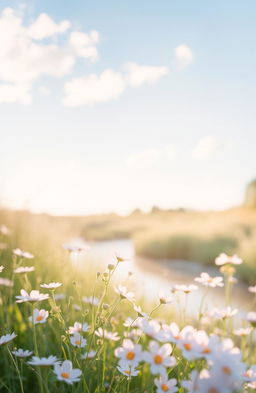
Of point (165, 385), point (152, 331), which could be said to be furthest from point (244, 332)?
point (152, 331)

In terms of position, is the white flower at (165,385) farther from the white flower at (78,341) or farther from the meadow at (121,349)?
the white flower at (78,341)

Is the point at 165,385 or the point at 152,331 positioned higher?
the point at 152,331

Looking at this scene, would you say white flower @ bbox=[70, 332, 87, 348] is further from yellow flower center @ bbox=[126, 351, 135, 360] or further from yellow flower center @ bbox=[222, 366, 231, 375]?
yellow flower center @ bbox=[222, 366, 231, 375]

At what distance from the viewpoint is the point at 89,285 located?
298 cm

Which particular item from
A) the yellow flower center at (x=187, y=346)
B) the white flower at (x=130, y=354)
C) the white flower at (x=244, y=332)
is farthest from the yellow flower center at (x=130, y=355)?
the white flower at (x=244, y=332)

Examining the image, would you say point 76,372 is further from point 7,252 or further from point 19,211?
point 19,211

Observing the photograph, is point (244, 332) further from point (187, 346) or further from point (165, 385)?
point (187, 346)

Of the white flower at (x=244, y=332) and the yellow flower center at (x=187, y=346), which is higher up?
the yellow flower center at (x=187, y=346)

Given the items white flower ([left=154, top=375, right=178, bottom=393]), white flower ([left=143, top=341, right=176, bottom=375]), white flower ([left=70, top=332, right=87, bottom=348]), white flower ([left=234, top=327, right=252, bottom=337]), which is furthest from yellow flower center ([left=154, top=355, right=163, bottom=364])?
white flower ([left=234, top=327, right=252, bottom=337])

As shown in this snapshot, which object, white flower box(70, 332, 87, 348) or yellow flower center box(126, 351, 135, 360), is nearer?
yellow flower center box(126, 351, 135, 360)

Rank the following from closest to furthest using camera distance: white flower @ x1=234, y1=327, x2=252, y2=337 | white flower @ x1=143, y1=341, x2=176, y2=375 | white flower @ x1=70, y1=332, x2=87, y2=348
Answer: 1. white flower @ x1=143, y1=341, x2=176, y2=375
2. white flower @ x1=70, y1=332, x2=87, y2=348
3. white flower @ x1=234, y1=327, x2=252, y2=337

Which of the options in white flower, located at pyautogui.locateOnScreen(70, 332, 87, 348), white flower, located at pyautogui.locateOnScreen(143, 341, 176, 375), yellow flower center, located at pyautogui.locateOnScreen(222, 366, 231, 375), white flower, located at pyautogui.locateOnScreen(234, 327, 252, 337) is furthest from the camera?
white flower, located at pyautogui.locateOnScreen(234, 327, 252, 337)

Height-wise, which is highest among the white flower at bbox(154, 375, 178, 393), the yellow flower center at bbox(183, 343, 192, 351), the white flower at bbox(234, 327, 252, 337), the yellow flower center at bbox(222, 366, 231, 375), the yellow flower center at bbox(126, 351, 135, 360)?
the yellow flower center at bbox(183, 343, 192, 351)

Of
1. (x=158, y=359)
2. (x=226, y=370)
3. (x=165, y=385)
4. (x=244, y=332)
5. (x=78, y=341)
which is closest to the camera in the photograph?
(x=226, y=370)
